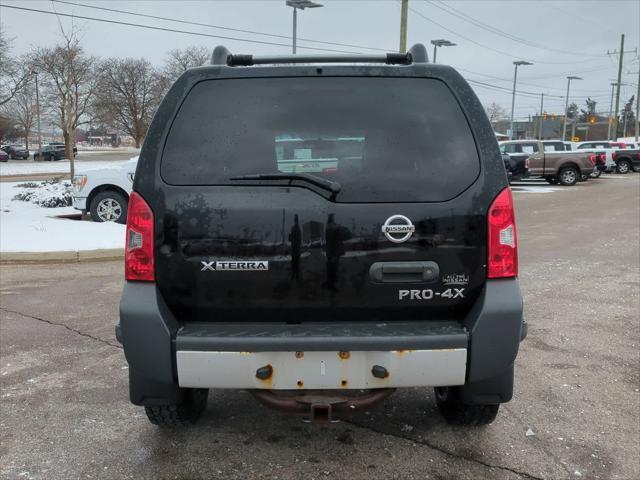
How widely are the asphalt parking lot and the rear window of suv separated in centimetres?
144

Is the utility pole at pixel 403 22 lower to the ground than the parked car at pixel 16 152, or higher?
higher

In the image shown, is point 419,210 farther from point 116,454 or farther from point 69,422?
point 69,422

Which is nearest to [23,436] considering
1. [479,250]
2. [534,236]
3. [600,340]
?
[479,250]

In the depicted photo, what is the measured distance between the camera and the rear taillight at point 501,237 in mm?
2551

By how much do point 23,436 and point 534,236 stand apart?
965cm

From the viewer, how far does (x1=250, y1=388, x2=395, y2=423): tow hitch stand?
2.61 metres

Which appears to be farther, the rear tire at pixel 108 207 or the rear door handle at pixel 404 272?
the rear tire at pixel 108 207

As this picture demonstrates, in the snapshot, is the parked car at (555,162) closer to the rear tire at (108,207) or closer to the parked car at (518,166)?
the parked car at (518,166)

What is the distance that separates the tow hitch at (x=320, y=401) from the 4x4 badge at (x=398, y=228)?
2.28ft

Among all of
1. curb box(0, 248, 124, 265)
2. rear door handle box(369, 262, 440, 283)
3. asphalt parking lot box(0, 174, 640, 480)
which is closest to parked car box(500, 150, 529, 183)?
curb box(0, 248, 124, 265)

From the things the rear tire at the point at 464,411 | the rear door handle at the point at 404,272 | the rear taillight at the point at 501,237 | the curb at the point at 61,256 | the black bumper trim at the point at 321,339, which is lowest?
the curb at the point at 61,256

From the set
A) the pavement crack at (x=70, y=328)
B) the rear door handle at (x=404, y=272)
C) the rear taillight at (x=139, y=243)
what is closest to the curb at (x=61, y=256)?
the pavement crack at (x=70, y=328)

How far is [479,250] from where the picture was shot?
100 inches

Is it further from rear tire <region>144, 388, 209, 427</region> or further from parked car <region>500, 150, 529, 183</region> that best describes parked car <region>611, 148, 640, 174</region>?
rear tire <region>144, 388, 209, 427</region>
